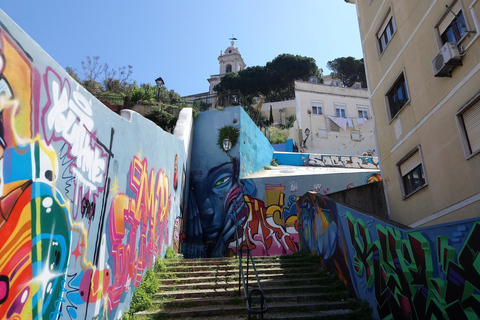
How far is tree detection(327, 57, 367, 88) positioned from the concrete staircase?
4266cm

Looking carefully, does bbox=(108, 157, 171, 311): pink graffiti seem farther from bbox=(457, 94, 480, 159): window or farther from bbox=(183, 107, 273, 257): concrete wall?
bbox=(457, 94, 480, 159): window

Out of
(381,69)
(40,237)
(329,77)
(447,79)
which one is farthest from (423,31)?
(329,77)

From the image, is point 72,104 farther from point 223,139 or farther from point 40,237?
point 223,139

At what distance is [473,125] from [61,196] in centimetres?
759

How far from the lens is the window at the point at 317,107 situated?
2838cm

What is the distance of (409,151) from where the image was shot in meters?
9.25

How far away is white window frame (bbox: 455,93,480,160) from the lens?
22.4 feet

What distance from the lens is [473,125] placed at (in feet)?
22.8

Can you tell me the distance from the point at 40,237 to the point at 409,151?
882 cm

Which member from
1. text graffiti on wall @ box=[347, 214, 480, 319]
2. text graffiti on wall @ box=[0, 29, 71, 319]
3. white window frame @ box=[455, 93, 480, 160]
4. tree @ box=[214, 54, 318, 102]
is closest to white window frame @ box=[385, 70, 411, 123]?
white window frame @ box=[455, 93, 480, 160]

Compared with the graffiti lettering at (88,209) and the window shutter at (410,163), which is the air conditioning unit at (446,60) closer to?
the window shutter at (410,163)

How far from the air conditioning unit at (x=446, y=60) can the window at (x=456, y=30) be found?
17.0 inches

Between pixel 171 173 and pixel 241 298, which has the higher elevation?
pixel 171 173

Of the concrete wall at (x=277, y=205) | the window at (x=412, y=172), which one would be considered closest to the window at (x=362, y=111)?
the concrete wall at (x=277, y=205)
